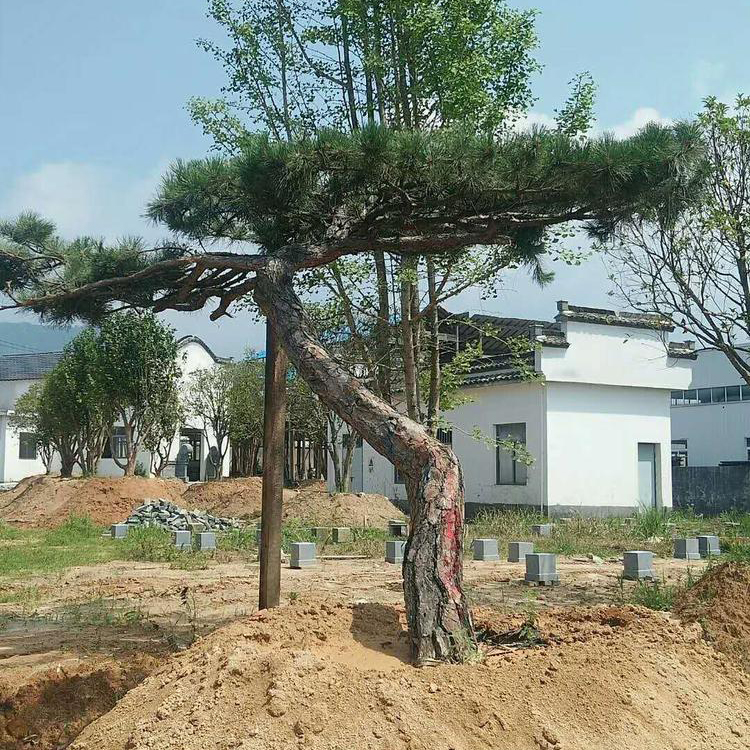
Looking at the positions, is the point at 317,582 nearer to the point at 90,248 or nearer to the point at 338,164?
the point at 90,248

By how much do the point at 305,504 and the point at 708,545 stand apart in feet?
33.1

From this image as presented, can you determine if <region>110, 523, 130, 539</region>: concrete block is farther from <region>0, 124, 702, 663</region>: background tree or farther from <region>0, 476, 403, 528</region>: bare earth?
<region>0, 124, 702, 663</region>: background tree

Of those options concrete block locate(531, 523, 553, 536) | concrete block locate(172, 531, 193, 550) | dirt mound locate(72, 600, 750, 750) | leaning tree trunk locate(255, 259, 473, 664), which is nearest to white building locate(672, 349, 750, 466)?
concrete block locate(531, 523, 553, 536)

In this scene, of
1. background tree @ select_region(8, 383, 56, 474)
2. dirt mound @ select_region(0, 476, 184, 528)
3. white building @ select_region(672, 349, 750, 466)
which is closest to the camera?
dirt mound @ select_region(0, 476, 184, 528)

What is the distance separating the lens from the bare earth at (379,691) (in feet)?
11.7

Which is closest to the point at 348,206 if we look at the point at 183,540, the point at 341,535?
the point at 183,540

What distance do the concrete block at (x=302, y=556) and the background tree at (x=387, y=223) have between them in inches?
253

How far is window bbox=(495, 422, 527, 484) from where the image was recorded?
21547 mm

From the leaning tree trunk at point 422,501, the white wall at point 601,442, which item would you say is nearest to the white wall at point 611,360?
the white wall at point 601,442

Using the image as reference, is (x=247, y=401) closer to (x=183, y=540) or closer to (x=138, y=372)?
(x=138, y=372)

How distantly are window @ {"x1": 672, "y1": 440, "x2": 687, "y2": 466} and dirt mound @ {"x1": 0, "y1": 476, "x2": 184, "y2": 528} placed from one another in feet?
61.0

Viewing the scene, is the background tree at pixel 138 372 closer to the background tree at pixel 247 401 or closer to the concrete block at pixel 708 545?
the background tree at pixel 247 401

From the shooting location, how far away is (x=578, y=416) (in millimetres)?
21328

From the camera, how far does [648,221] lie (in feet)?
19.5
